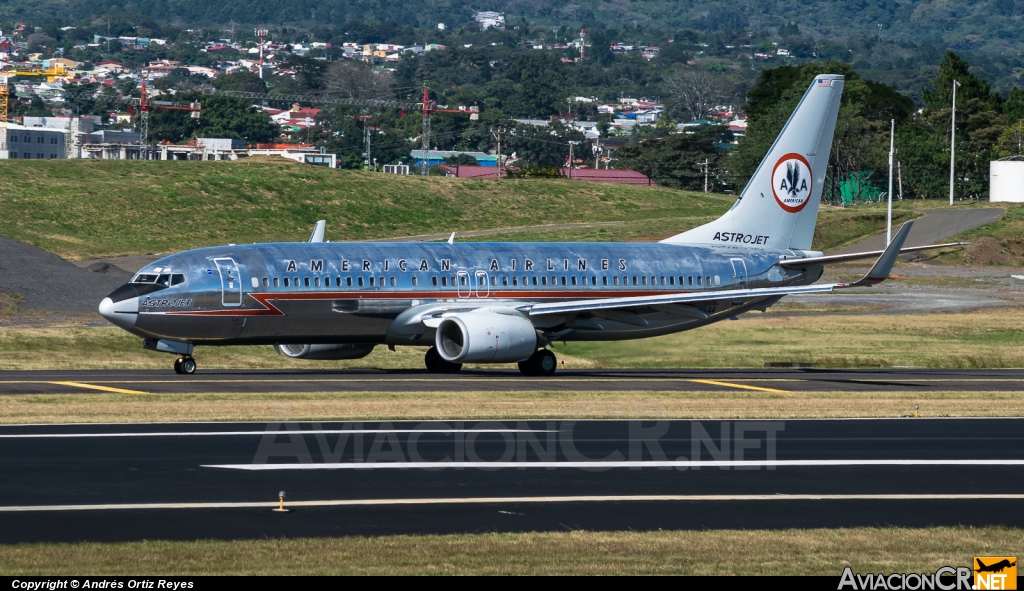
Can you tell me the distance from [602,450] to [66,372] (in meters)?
20.3

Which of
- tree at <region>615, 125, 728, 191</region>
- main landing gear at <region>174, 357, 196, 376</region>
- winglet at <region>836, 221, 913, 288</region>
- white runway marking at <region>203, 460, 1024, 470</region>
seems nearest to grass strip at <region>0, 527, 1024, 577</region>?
white runway marking at <region>203, 460, 1024, 470</region>

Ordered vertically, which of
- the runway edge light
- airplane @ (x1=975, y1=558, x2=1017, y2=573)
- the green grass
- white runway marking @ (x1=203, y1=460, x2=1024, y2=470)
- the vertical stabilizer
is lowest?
the green grass

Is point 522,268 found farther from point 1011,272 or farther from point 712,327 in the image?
point 1011,272

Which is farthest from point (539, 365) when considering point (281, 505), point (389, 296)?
point (281, 505)

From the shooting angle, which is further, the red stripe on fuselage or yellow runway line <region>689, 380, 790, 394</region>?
the red stripe on fuselage

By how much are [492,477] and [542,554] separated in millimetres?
5460

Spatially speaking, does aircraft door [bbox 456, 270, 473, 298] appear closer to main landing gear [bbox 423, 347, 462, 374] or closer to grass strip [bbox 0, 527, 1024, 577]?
main landing gear [bbox 423, 347, 462, 374]

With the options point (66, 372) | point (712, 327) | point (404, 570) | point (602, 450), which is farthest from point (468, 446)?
point (712, 327)

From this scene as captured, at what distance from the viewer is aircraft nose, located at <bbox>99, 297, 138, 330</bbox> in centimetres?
3616

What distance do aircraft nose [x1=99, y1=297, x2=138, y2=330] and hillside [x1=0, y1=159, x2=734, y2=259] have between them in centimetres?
5283

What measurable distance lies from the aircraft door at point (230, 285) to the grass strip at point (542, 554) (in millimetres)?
21787

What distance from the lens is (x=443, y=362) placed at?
1622 inches

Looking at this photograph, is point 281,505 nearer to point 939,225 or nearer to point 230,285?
point 230,285

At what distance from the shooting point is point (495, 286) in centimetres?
4119
